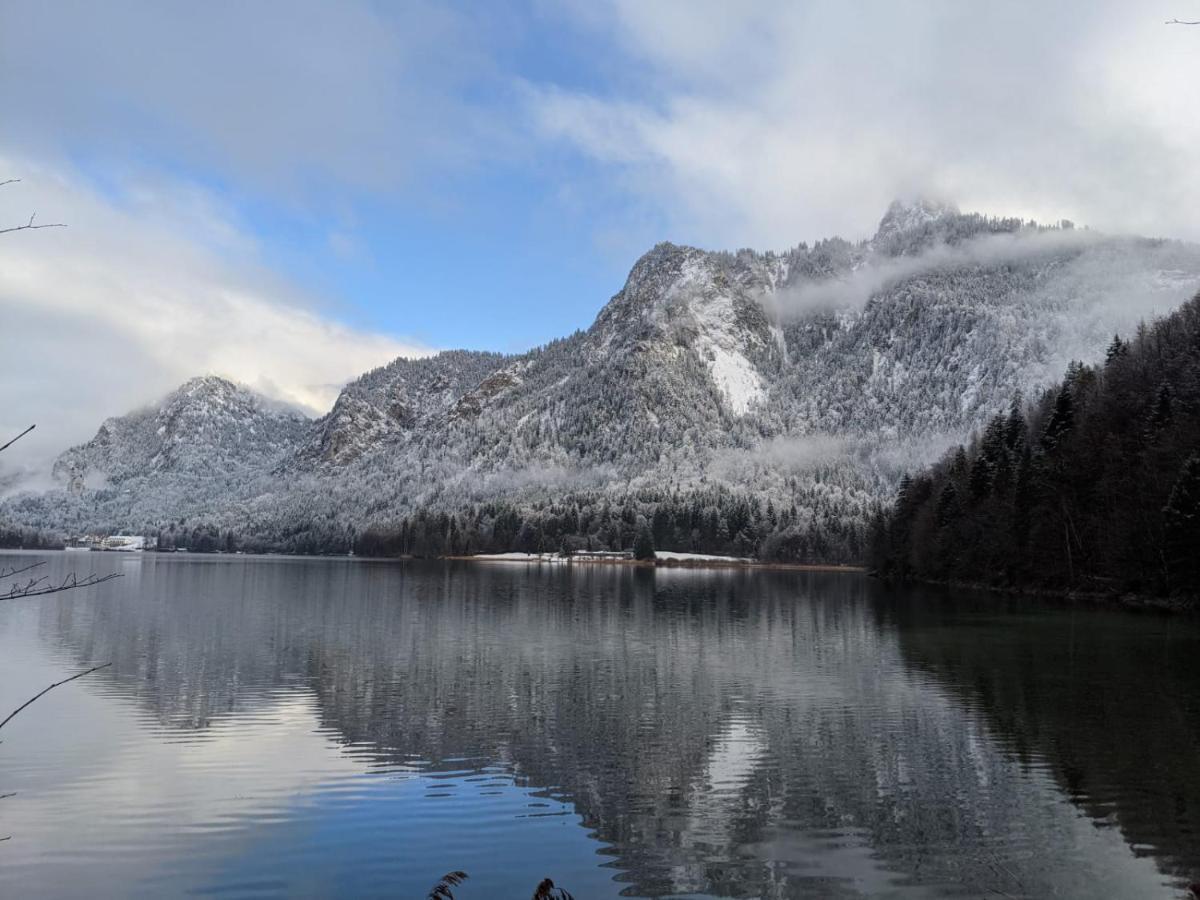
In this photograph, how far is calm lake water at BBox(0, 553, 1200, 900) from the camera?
1240 centimetres

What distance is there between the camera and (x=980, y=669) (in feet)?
102

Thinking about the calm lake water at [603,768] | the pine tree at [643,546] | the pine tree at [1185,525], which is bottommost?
the calm lake water at [603,768]

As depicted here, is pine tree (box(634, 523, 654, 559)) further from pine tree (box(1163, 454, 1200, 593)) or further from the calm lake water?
the calm lake water

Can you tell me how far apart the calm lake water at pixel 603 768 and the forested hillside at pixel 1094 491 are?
66.6 feet

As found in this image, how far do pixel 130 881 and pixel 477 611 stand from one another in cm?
4469

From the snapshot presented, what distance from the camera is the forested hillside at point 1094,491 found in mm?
54906

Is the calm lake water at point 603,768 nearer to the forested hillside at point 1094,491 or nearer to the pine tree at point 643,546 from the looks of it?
the forested hillside at point 1094,491

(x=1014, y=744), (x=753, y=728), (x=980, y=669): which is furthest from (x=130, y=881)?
(x=980, y=669)

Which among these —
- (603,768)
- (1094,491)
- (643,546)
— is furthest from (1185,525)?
(643,546)

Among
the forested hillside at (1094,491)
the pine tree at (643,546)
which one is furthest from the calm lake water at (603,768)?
the pine tree at (643,546)

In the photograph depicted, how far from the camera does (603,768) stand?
17844 mm

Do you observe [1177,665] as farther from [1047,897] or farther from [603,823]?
[603,823]

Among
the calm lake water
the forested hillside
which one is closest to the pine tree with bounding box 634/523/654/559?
the forested hillside

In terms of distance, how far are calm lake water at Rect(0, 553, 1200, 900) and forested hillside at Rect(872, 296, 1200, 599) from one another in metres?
20.3
